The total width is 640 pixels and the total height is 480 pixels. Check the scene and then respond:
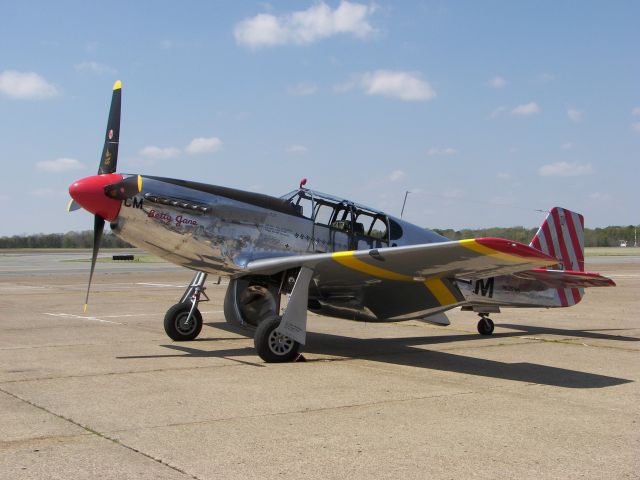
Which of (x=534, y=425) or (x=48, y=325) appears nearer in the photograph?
(x=534, y=425)

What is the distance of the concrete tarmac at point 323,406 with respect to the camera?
426 cm

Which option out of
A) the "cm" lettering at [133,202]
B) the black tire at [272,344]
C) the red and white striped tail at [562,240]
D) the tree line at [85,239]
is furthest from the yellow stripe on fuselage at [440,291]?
the tree line at [85,239]

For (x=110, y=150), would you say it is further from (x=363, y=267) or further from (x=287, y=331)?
(x=363, y=267)

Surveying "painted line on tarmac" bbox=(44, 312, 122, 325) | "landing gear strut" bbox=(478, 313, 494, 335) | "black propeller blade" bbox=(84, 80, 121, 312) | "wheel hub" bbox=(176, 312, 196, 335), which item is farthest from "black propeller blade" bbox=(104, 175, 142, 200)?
"landing gear strut" bbox=(478, 313, 494, 335)

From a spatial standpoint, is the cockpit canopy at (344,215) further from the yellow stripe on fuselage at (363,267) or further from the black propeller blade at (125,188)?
the black propeller blade at (125,188)

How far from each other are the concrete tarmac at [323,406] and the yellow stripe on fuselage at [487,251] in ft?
4.23

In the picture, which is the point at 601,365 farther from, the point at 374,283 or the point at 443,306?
the point at 374,283

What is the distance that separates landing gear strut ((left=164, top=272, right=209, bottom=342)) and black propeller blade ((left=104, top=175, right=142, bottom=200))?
6.55ft

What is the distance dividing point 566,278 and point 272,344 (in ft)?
15.7

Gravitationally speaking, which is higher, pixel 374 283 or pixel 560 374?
pixel 374 283

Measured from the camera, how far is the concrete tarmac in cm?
426

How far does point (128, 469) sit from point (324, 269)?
15.9 ft

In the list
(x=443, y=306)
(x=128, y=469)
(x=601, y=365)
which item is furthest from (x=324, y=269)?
(x=128, y=469)

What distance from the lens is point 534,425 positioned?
17.4 feet
